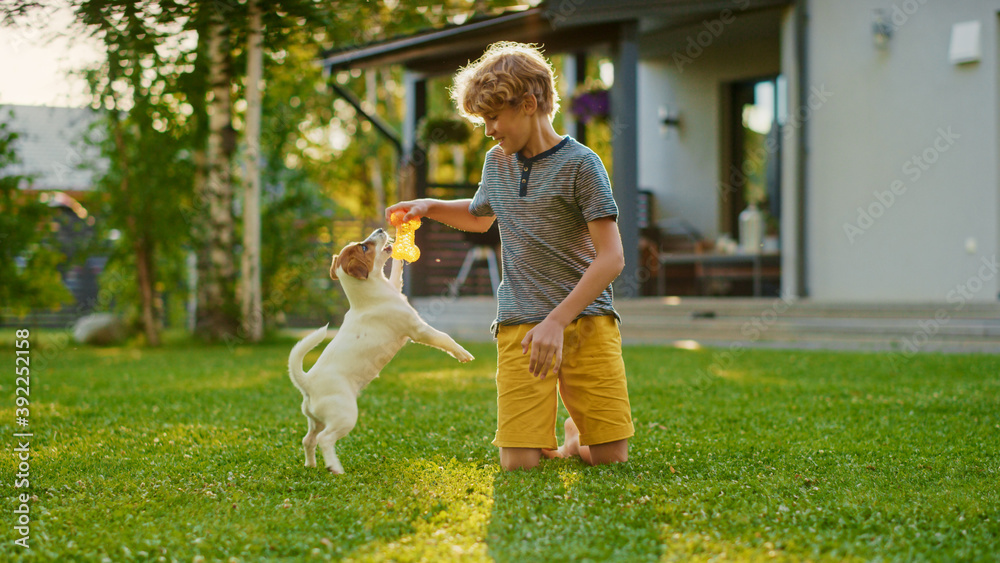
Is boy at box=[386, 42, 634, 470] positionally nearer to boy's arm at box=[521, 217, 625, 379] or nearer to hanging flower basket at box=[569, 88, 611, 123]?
boy's arm at box=[521, 217, 625, 379]

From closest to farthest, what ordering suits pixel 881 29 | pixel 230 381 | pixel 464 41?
1. pixel 230 381
2. pixel 881 29
3. pixel 464 41

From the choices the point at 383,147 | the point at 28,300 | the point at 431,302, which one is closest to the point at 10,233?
the point at 28,300

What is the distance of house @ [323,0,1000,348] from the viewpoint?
328 inches

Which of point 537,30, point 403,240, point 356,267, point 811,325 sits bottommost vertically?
point 811,325

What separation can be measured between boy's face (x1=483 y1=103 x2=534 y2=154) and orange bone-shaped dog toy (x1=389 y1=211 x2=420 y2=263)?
49 centimetres

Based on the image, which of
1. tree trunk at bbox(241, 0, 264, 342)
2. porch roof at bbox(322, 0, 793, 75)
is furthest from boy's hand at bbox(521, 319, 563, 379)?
tree trunk at bbox(241, 0, 264, 342)

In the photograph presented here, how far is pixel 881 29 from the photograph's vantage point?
873cm

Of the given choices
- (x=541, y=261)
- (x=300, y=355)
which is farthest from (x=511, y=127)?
(x=300, y=355)

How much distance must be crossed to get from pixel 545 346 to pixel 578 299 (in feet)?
0.69

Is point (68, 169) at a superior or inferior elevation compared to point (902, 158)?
superior

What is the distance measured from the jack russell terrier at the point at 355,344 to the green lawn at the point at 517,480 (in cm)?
22

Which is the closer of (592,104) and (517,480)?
(517,480)
